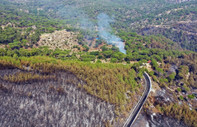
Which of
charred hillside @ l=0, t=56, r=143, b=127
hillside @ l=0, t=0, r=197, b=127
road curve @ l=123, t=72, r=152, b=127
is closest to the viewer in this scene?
charred hillside @ l=0, t=56, r=143, b=127

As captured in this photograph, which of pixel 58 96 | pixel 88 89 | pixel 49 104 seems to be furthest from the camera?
pixel 88 89

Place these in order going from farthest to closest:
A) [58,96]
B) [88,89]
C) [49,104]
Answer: [88,89] < [58,96] < [49,104]

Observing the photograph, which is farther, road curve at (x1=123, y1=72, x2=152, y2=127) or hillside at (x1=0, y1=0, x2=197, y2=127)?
road curve at (x1=123, y1=72, x2=152, y2=127)

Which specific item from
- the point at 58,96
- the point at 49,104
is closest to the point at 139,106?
the point at 58,96

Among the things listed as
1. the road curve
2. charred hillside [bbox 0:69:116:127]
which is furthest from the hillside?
the road curve

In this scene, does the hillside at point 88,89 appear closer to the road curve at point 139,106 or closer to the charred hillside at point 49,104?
the charred hillside at point 49,104

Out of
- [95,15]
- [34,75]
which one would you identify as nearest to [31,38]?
[34,75]

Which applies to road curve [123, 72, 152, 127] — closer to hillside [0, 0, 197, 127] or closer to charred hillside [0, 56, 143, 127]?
hillside [0, 0, 197, 127]

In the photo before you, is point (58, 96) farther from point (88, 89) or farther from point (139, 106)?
point (139, 106)

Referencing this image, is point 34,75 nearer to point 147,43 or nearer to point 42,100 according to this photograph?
point 42,100

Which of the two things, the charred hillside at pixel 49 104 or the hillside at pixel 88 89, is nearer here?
the charred hillside at pixel 49 104

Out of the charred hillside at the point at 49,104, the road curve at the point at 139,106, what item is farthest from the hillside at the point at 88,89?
the road curve at the point at 139,106
